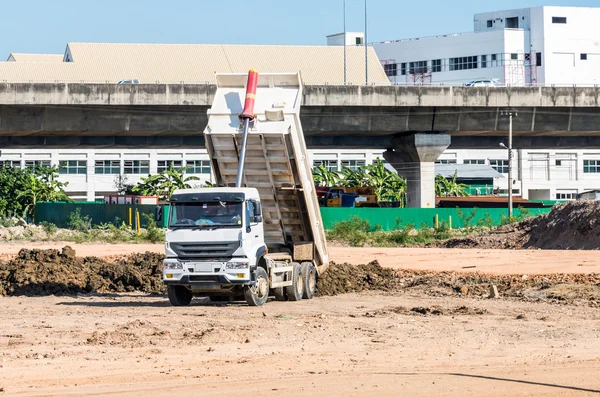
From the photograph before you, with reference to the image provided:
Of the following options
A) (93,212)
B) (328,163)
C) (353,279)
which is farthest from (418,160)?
(328,163)

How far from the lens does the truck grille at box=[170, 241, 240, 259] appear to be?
68.9 feet

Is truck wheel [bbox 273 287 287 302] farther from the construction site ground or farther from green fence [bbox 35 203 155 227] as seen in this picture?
green fence [bbox 35 203 155 227]

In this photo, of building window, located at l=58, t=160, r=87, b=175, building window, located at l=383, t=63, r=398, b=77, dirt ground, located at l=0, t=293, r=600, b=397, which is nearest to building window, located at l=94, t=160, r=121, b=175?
building window, located at l=58, t=160, r=87, b=175

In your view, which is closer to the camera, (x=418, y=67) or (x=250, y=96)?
(x=250, y=96)

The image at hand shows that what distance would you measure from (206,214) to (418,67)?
344ft

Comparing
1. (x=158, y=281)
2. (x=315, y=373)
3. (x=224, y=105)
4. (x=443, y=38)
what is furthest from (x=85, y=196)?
(x=315, y=373)

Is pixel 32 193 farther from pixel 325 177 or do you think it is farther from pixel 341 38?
pixel 341 38

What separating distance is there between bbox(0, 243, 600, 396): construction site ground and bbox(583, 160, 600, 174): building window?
3467 inches

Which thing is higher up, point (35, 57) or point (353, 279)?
point (35, 57)

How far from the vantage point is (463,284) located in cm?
2745

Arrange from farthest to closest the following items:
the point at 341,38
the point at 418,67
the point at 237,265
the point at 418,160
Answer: the point at 341,38, the point at 418,67, the point at 418,160, the point at 237,265

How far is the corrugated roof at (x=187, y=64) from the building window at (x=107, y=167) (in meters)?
12.6

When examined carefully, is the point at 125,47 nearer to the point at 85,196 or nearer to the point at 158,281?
the point at 85,196

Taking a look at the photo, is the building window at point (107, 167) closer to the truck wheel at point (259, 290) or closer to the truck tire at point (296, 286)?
the truck tire at point (296, 286)
